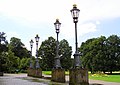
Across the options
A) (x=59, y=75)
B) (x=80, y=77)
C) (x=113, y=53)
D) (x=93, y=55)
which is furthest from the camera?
(x=93, y=55)

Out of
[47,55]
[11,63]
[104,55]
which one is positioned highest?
[47,55]

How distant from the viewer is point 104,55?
3561 inches

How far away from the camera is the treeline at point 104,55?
89375 millimetres

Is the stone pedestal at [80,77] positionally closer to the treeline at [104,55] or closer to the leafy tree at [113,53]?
the treeline at [104,55]

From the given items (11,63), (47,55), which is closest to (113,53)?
(47,55)

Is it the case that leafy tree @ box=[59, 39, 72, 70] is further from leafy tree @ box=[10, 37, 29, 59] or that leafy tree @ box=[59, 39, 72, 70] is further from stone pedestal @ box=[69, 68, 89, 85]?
stone pedestal @ box=[69, 68, 89, 85]

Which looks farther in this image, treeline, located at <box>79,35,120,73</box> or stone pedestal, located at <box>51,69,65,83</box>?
treeline, located at <box>79,35,120,73</box>

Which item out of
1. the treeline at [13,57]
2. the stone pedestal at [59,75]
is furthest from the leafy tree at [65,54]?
the stone pedestal at [59,75]

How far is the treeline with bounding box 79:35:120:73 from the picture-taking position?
8938cm

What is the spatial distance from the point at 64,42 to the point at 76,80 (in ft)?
340

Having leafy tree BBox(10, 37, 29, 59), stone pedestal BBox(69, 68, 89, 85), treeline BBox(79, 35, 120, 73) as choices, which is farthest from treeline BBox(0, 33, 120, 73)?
stone pedestal BBox(69, 68, 89, 85)

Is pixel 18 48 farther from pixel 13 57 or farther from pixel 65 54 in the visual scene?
pixel 13 57

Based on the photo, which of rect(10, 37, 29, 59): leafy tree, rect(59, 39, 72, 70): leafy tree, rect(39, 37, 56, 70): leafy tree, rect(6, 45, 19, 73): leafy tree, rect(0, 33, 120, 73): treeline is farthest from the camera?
rect(10, 37, 29, 59): leafy tree

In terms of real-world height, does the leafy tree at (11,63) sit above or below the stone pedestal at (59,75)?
above
